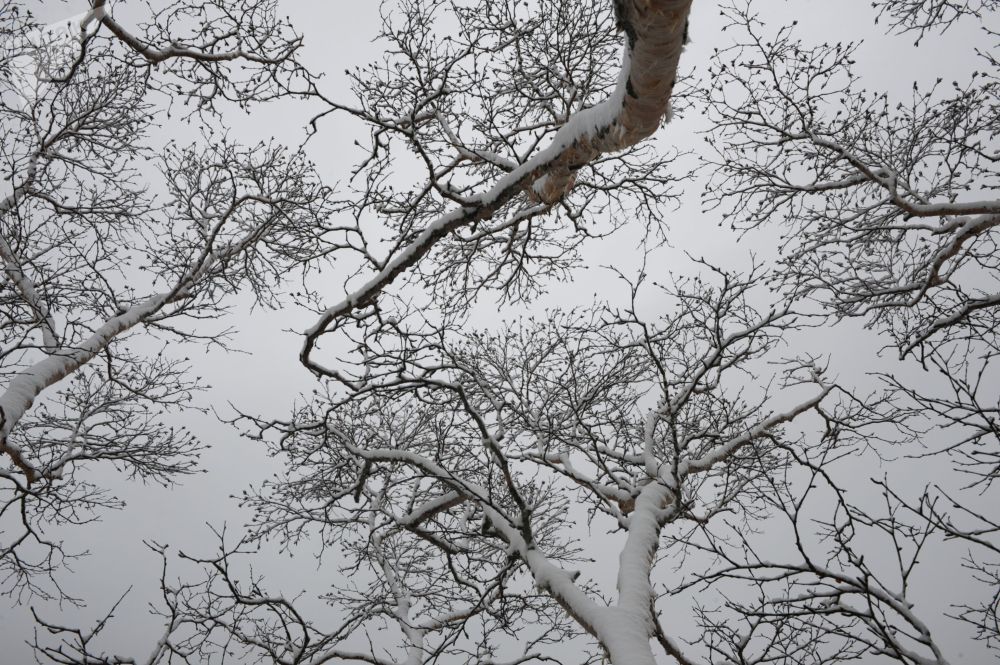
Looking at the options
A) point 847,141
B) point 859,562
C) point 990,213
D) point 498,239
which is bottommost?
point 859,562

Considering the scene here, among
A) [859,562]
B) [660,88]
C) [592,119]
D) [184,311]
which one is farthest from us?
[184,311]

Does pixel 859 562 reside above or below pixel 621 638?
above

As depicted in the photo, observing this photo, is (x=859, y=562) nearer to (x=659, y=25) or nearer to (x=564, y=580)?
(x=564, y=580)

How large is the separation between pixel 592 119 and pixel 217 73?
3.35 meters

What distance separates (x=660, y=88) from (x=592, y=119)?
0.64 m

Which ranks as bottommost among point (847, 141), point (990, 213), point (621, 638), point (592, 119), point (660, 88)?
point (621, 638)

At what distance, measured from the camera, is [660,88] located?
3.21m

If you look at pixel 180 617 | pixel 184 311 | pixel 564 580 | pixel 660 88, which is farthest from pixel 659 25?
pixel 184 311

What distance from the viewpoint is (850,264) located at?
5445mm

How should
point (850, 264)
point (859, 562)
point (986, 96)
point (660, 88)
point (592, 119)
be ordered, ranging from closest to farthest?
point (859, 562), point (660, 88), point (592, 119), point (986, 96), point (850, 264)

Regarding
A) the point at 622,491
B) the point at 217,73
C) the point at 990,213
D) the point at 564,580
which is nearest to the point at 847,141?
the point at 990,213

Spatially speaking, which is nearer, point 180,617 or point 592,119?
point 592,119

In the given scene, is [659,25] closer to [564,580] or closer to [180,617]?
[564,580]

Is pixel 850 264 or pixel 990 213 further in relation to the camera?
pixel 850 264
